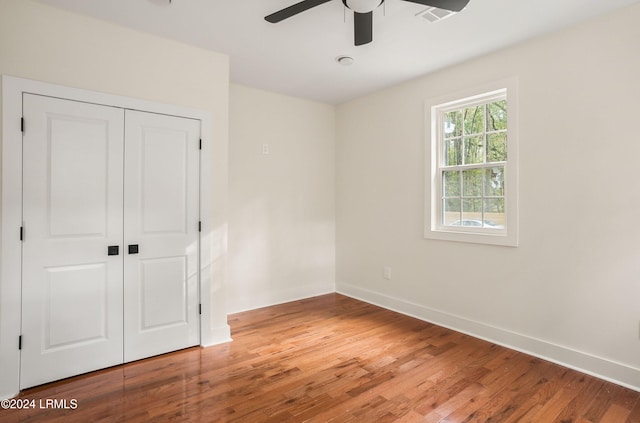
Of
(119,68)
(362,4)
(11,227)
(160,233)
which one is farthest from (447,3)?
(11,227)

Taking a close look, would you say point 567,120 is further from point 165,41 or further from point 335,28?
point 165,41

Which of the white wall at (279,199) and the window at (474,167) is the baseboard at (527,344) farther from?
the white wall at (279,199)

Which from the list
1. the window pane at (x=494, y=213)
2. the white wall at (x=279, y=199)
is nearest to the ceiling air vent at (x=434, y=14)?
the window pane at (x=494, y=213)

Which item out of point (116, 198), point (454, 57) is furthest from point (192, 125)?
point (454, 57)

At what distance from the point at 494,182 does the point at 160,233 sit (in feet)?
10.1

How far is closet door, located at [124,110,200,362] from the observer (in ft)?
8.98

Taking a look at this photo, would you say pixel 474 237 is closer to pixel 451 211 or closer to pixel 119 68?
pixel 451 211

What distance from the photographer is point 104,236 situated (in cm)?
262

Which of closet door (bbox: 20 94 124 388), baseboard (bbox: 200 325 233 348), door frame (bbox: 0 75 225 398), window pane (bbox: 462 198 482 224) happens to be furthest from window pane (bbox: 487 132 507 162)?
door frame (bbox: 0 75 225 398)

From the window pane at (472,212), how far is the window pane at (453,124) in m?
0.72

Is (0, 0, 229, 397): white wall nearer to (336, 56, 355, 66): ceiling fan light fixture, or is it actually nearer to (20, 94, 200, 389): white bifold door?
(20, 94, 200, 389): white bifold door

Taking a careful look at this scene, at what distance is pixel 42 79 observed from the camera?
7.82 ft

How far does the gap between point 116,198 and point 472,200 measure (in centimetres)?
322

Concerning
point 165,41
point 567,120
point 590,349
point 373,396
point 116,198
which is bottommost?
point 373,396
